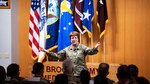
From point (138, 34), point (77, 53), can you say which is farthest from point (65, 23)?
point (138, 34)

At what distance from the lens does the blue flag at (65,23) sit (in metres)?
6.52

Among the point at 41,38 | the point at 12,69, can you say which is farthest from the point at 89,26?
the point at 12,69

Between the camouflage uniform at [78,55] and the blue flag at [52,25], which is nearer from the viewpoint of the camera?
the camouflage uniform at [78,55]

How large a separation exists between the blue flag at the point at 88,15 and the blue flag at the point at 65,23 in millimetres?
310

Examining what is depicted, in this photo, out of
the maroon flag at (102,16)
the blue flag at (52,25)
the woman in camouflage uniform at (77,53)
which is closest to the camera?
the woman in camouflage uniform at (77,53)

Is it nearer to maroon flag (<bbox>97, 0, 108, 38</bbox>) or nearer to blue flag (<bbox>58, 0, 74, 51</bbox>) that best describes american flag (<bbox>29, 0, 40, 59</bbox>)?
blue flag (<bbox>58, 0, 74, 51</bbox>)

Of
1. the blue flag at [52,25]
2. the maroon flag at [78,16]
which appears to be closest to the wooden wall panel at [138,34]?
the maroon flag at [78,16]

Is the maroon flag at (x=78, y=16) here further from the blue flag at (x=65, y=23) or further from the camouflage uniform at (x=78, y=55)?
the camouflage uniform at (x=78, y=55)

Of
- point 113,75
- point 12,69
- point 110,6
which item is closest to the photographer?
point 12,69

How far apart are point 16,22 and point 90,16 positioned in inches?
71.9

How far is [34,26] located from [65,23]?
0.73 meters

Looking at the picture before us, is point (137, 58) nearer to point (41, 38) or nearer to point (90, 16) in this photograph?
point (90, 16)

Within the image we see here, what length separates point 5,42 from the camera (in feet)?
22.7

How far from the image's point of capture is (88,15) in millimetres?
6484
